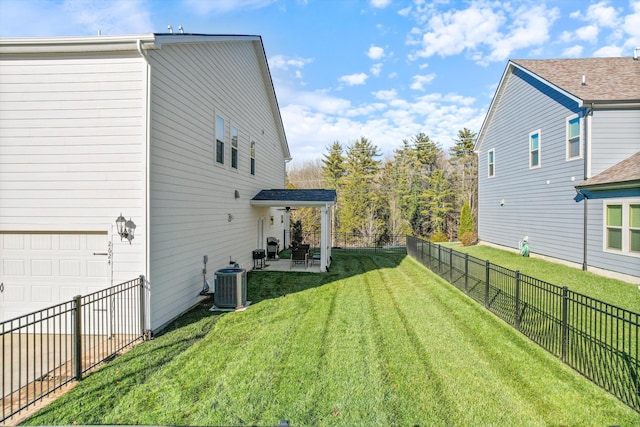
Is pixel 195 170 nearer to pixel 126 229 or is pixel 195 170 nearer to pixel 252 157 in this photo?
pixel 126 229

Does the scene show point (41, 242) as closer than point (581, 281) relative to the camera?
Yes

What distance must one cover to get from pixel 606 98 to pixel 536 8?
3.83m

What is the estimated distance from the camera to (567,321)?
4777 millimetres

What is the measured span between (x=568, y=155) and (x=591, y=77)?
135 inches

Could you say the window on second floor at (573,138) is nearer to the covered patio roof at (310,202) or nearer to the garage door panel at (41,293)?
the covered patio roof at (310,202)

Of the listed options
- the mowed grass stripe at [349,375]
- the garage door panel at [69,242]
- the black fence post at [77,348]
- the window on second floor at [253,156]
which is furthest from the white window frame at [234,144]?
the black fence post at [77,348]

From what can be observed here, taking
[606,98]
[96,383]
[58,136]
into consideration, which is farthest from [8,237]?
[606,98]

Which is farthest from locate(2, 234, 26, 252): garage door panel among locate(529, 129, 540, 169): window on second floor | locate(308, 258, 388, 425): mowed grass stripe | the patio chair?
locate(529, 129, 540, 169): window on second floor

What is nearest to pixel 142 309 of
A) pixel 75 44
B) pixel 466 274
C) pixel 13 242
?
pixel 13 242

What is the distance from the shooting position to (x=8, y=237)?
5715 millimetres

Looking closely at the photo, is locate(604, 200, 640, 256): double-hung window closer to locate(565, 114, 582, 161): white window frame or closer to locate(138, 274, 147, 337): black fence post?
locate(565, 114, 582, 161): white window frame

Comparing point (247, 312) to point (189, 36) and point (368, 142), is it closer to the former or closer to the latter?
point (189, 36)

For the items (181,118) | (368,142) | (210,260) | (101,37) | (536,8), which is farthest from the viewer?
(368,142)

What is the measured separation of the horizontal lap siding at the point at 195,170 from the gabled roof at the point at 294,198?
25.0 inches
